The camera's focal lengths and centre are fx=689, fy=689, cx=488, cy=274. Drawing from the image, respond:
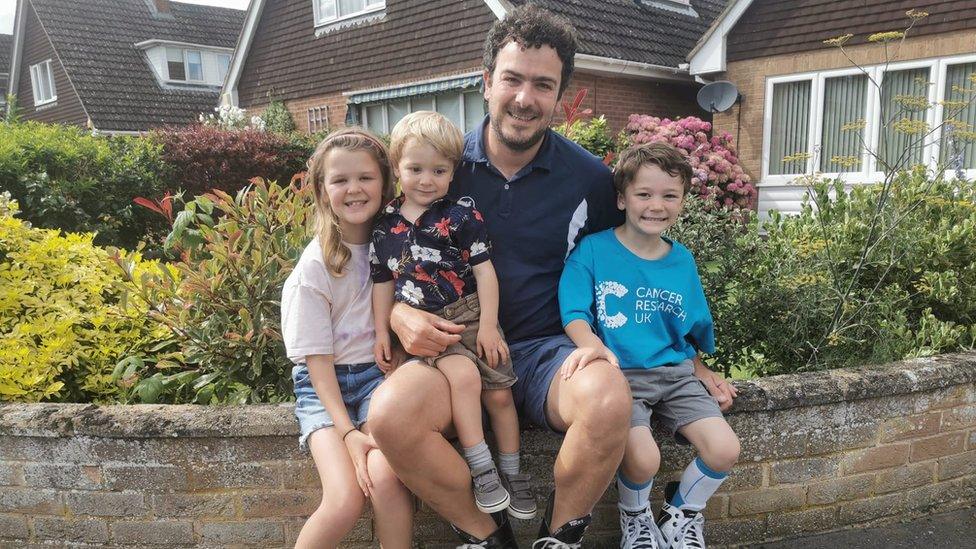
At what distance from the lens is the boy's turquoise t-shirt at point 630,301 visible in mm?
2576

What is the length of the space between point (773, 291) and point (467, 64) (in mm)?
9178

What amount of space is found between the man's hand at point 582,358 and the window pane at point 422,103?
1060cm

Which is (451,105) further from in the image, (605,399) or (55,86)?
(55,86)

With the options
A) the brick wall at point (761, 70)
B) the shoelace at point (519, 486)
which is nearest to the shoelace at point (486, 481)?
the shoelace at point (519, 486)

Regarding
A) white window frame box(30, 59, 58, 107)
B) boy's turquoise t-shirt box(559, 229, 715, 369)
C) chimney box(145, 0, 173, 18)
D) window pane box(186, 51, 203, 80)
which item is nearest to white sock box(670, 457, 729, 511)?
boy's turquoise t-shirt box(559, 229, 715, 369)

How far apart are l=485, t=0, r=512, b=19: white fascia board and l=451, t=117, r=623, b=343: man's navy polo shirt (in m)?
8.45

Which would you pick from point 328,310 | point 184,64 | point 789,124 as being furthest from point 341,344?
point 184,64

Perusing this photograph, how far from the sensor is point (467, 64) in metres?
11.5

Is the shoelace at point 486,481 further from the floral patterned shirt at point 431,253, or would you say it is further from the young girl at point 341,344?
the floral patterned shirt at point 431,253

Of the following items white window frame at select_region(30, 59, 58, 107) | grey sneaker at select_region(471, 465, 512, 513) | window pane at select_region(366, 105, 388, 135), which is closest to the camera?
grey sneaker at select_region(471, 465, 512, 513)

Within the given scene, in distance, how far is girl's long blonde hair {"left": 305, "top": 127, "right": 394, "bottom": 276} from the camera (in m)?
2.48

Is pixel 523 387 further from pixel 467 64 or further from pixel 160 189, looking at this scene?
pixel 467 64

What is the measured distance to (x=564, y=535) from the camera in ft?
7.63

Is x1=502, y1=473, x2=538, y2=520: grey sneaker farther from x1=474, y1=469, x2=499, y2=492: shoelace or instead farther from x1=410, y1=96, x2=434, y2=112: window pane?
x1=410, y1=96, x2=434, y2=112: window pane
